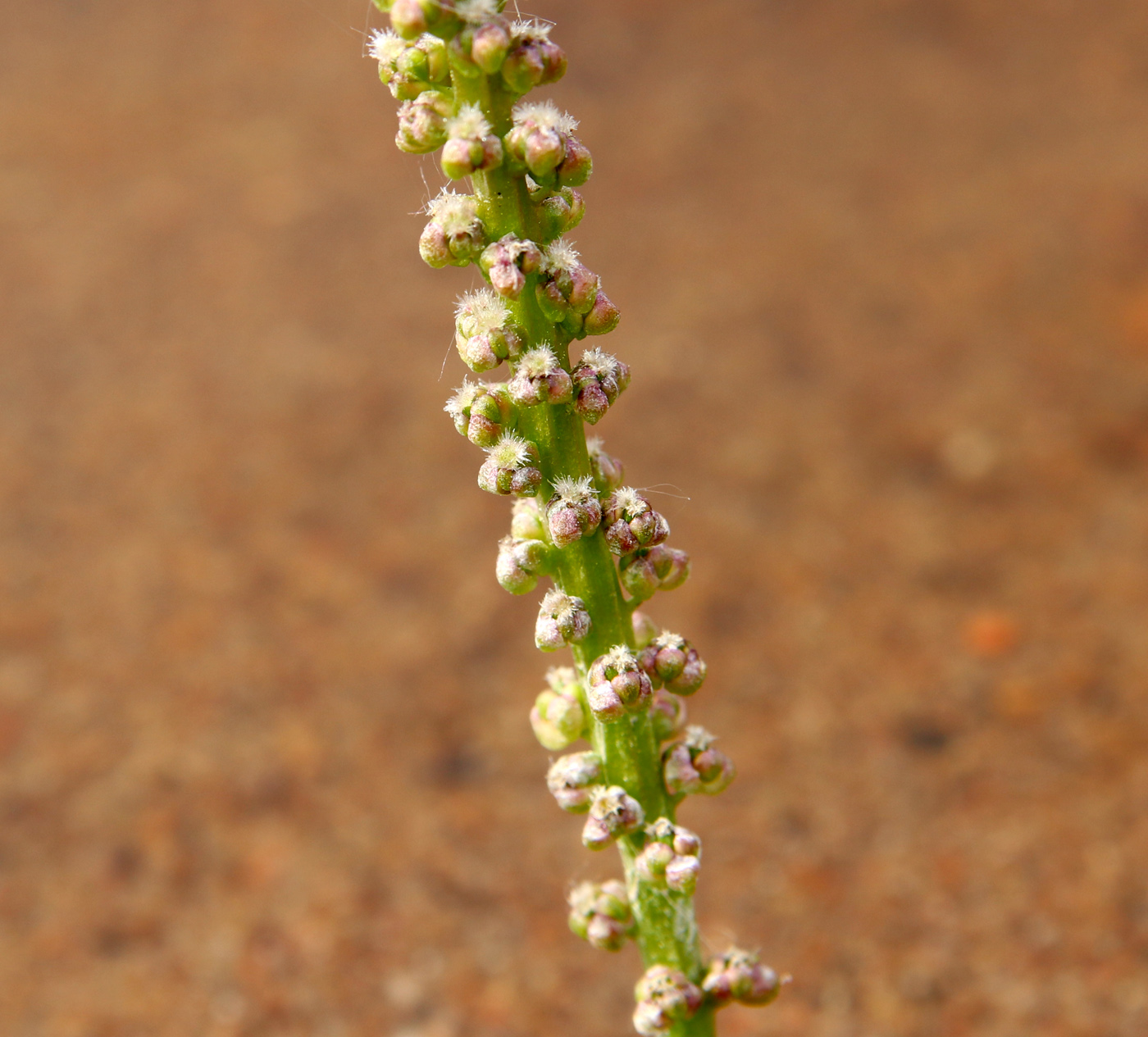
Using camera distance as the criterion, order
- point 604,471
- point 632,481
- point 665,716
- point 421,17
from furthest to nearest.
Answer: point 632,481
point 665,716
point 604,471
point 421,17

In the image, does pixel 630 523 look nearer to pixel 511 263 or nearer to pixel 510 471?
pixel 510 471

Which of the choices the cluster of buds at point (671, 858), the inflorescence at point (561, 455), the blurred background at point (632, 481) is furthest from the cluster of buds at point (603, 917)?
the blurred background at point (632, 481)

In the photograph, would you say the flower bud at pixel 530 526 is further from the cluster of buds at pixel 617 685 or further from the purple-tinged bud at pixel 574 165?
the purple-tinged bud at pixel 574 165

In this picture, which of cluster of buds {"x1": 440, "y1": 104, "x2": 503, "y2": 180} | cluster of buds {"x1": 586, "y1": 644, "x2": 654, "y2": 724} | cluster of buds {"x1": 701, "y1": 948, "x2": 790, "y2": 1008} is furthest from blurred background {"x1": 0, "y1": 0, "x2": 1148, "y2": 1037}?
cluster of buds {"x1": 586, "y1": 644, "x2": 654, "y2": 724}

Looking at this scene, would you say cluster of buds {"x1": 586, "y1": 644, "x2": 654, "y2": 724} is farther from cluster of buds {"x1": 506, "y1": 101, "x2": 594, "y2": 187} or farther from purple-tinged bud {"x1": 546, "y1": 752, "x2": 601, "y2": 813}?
cluster of buds {"x1": 506, "y1": 101, "x2": 594, "y2": 187}

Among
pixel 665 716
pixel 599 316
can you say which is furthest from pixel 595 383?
pixel 665 716
